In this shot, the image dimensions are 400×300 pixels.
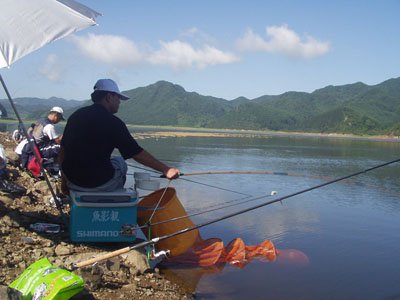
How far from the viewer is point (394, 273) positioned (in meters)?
5.49

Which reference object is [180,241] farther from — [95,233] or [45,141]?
[45,141]

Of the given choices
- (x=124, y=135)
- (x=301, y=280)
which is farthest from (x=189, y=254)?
(x=124, y=135)

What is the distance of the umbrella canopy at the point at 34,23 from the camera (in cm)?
349

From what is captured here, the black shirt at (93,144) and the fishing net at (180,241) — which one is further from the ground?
the black shirt at (93,144)

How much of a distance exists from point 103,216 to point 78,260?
547mm

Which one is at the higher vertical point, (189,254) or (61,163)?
(61,163)

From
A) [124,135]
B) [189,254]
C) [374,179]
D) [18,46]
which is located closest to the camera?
[18,46]

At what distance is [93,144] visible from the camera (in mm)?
4453

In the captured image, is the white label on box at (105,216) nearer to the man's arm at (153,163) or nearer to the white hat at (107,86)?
the man's arm at (153,163)

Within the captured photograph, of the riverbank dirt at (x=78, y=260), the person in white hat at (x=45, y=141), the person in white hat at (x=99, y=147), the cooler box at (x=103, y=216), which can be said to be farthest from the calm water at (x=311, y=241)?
the person in white hat at (x=45, y=141)

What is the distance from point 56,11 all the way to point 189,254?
315 cm

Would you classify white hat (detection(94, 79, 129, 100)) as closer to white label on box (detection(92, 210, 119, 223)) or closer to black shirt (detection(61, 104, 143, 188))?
black shirt (detection(61, 104, 143, 188))

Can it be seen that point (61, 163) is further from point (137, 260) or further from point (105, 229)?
point (137, 260)

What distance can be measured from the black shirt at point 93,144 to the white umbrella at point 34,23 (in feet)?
3.07
